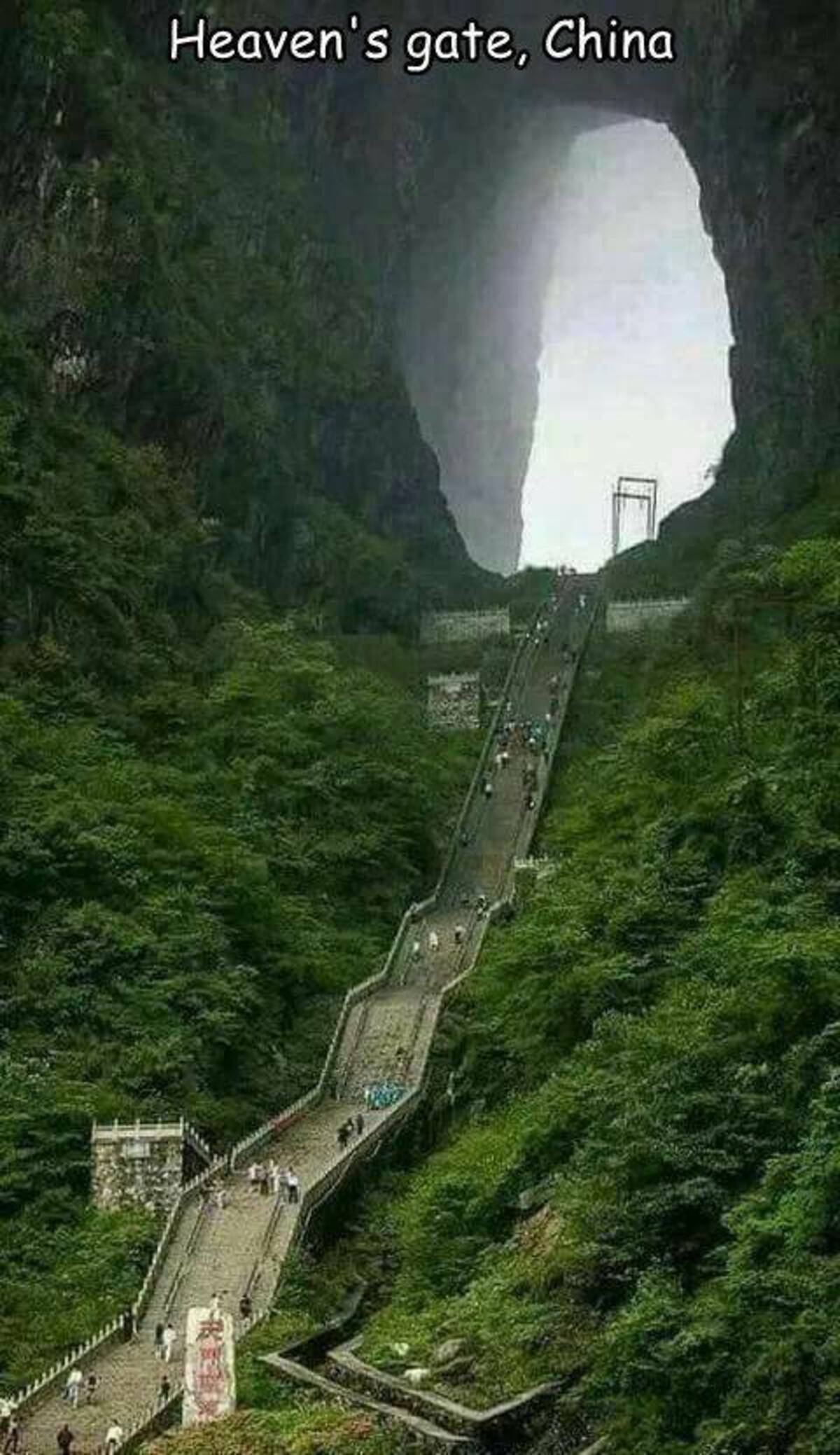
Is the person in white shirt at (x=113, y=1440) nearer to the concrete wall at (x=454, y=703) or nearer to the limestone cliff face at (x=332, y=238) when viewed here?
the concrete wall at (x=454, y=703)

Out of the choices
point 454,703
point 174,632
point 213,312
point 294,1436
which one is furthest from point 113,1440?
point 213,312

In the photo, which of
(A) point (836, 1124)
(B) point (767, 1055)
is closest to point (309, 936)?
(B) point (767, 1055)

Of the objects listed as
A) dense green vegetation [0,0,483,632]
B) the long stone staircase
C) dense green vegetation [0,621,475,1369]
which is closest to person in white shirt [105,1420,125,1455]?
the long stone staircase

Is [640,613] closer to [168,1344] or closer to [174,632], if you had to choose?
[174,632]

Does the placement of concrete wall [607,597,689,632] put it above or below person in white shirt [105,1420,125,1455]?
above

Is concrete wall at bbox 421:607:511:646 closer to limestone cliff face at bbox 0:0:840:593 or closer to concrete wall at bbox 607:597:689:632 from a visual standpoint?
limestone cliff face at bbox 0:0:840:593
